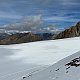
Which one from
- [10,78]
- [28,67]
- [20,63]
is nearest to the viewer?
[10,78]

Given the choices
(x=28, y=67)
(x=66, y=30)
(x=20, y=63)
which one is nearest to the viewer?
(x=28, y=67)

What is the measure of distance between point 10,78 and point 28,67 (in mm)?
3133

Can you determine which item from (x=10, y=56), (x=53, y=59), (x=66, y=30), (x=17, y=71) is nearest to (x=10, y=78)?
(x=17, y=71)

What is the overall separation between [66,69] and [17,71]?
12.9ft

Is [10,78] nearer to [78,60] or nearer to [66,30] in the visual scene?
[78,60]

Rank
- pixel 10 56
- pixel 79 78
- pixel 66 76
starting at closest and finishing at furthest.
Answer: pixel 79 78, pixel 66 76, pixel 10 56

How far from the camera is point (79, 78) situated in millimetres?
10344

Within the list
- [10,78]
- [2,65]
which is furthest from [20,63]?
[10,78]

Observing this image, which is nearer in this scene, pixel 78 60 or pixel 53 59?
pixel 78 60

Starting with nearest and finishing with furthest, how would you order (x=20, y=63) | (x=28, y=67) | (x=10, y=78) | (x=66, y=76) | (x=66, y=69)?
(x=66, y=76) < (x=66, y=69) < (x=10, y=78) < (x=28, y=67) < (x=20, y=63)

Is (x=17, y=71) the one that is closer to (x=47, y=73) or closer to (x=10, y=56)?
(x=47, y=73)

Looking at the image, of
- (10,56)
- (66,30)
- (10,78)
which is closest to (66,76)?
(10,78)

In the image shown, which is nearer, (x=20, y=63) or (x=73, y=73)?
(x=73, y=73)

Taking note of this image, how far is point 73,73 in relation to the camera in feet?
37.5
